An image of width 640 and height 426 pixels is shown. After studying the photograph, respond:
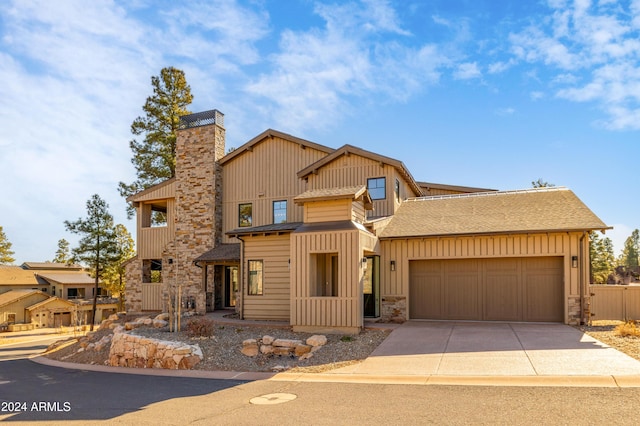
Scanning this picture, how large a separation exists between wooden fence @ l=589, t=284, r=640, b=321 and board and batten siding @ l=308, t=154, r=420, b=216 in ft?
24.7

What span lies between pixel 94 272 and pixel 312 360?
24344 mm

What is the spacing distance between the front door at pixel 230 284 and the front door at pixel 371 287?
348 inches

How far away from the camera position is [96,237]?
2895cm

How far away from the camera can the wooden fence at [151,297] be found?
2281 centimetres

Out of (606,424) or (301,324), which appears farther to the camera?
(301,324)

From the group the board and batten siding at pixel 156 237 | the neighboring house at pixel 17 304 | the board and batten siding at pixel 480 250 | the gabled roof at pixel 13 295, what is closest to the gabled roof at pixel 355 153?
the board and batten siding at pixel 480 250

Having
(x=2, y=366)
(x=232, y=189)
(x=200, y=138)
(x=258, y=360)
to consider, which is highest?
(x=200, y=138)

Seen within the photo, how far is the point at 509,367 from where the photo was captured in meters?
→ 9.12

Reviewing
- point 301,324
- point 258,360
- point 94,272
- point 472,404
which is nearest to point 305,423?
point 472,404

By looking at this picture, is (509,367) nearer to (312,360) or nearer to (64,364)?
(312,360)

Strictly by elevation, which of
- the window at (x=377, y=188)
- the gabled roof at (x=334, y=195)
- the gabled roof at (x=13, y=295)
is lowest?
the gabled roof at (x=13, y=295)

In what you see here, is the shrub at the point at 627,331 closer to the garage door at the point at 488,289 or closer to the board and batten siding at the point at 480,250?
the board and batten siding at the point at 480,250

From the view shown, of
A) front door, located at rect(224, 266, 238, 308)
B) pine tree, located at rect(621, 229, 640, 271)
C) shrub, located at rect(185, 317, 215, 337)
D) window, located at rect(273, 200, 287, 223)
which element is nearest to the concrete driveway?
shrub, located at rect(185, 317, 215, 337)

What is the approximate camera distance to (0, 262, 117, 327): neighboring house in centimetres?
3825
